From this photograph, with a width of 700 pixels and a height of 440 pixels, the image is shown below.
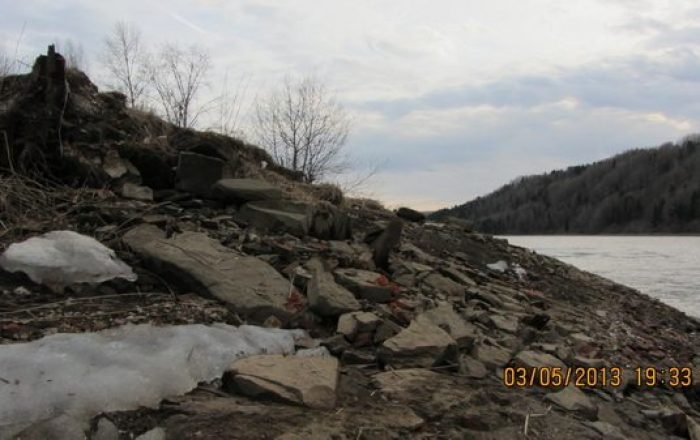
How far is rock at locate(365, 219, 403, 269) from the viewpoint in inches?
232

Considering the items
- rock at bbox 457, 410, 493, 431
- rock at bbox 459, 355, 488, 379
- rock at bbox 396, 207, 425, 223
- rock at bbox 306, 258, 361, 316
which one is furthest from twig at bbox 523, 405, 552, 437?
rock at bbox 396, 207, 425, 223

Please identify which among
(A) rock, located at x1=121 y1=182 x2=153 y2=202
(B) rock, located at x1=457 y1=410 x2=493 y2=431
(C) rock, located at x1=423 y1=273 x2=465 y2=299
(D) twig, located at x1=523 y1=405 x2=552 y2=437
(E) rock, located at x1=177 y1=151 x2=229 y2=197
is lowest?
(D) twig, located at x1=523 y1=405 x2=552 y2=437

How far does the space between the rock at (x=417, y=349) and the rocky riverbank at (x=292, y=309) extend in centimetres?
1

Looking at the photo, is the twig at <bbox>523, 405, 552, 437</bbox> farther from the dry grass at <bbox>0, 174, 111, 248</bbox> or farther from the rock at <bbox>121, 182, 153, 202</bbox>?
the rock at <bbox>121, 182, 153, 202</bbox>

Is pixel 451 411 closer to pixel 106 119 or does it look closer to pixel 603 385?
pixel 603 385

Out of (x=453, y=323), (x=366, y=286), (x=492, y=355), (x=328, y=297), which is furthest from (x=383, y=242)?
(x=492, y=355)

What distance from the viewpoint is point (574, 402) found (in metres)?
3.70

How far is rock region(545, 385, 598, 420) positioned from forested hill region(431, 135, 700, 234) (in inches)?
3533

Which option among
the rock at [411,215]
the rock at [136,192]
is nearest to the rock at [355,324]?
the rock at [136,192]

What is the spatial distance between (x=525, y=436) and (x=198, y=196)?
4.12 metres

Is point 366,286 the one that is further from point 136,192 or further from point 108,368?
point 136,192

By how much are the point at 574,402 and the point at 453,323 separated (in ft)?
3.46

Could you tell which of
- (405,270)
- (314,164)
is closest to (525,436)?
(405,270)

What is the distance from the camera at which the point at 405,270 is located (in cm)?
578
